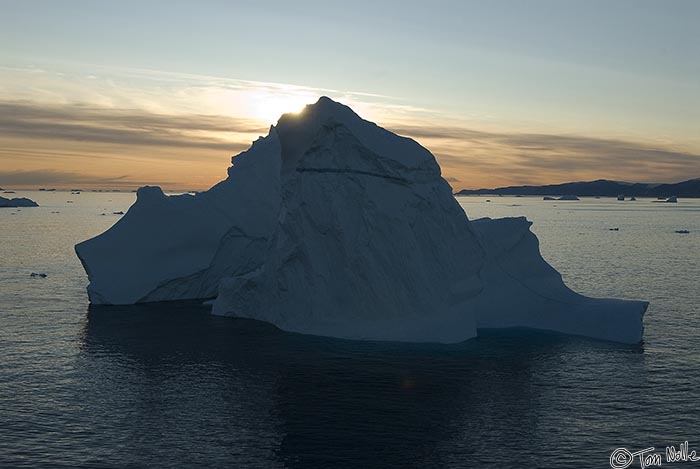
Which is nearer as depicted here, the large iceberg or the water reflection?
the water reflection

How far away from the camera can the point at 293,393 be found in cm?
1852

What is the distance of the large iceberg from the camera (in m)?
26.4

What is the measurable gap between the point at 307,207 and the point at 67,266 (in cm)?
2997

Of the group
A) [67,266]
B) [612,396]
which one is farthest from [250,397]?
[67,266]

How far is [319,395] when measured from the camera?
1834 cm
